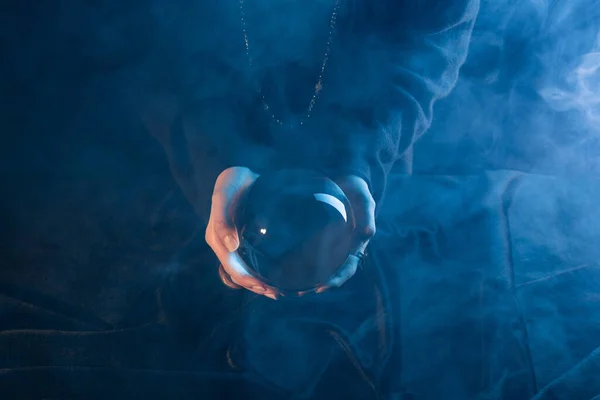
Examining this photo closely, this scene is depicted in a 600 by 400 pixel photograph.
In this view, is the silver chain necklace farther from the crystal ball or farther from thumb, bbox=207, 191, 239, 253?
thumb, bbox=207, 191, 239, 253

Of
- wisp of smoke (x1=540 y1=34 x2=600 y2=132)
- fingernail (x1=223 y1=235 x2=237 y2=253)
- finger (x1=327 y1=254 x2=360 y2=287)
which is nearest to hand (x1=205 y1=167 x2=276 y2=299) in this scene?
fingernail (x1=223 y1=235 x2=237 y2=253)

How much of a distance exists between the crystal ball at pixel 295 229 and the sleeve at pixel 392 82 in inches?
5.9

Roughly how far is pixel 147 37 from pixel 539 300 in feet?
5.29

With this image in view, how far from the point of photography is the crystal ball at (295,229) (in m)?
1.34

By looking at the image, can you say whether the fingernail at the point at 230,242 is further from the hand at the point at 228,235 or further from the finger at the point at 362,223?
the finger at the point at 362,223

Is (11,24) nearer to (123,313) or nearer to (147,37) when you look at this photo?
(147,37)

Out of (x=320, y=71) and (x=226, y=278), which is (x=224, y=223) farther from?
(x=320, y=71)

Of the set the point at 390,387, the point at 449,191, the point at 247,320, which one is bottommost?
the point at 390,387

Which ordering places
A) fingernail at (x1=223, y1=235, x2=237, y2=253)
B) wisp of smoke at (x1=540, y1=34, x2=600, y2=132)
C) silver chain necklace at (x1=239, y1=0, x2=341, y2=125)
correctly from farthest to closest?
wisp of smoke at (x1=540, y1=34, x2=600, y2=132) → silver chain necklace at (x1=239, y1=0, x2=341, y2=125) → fingernail at (x1=223, y1=235, x2=237, y2=253)

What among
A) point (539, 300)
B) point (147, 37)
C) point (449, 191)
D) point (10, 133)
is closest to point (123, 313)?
point (10, 133)

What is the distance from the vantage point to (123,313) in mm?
1528

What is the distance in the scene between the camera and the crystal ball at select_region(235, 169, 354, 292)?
1.34 metres

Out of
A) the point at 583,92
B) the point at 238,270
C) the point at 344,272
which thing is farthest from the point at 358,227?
the point at 583,92

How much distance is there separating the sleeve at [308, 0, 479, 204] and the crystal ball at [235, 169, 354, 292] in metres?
0.15
